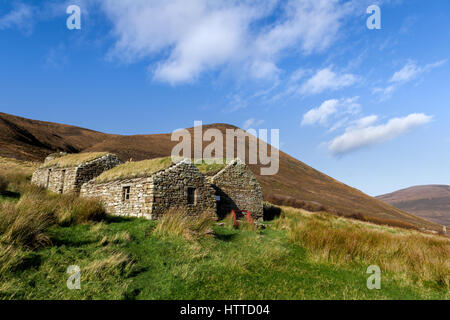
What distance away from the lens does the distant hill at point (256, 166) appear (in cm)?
4294

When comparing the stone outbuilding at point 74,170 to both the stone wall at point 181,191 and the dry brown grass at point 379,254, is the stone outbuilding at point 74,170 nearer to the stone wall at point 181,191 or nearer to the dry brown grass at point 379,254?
the stone wall at point 181,191

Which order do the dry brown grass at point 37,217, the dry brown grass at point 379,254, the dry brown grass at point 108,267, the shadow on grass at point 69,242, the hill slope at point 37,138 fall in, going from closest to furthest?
the dry brown grass at point 108,267
the dry brown grass at point 37,217
the shadow on grass at point 69,242
the dry brown grass at point 379,254
the hill slope at point 37,138

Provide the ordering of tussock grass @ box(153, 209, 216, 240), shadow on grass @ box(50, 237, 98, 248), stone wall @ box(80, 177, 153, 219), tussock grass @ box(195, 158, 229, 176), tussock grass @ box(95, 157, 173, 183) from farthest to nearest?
tussock grass @ box(195, 158, 229, 176), tussock grass @ box(95, 157, 173, 183), stone wall @ box(80, 177, 153, 219), tussock grass @ box(153, 209, 216, 240), shadow on grass @ box(50, 237, 98, 248)

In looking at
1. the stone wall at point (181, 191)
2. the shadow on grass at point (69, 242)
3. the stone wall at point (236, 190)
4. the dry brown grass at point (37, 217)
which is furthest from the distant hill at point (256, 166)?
the shadow on grass at point (69, 242)

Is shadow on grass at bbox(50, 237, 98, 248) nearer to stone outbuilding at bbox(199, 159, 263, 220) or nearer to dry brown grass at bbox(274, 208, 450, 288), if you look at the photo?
dry brown grass at bbox(274, 208, 450, 288)

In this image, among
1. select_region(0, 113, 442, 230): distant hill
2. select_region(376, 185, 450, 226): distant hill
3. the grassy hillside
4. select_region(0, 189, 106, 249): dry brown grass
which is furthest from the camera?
select_region(376, 185, 450, 226): distant hill

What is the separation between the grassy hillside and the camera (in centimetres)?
512

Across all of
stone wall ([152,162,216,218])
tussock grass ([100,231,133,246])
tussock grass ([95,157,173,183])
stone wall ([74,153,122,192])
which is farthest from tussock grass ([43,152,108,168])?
tussock grass ([100,231,133,246])

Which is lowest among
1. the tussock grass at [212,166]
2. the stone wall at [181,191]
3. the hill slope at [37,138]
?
the stone wall at [181,191]

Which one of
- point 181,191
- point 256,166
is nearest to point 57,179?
point 181,191

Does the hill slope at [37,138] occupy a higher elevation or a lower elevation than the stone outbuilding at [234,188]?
higher

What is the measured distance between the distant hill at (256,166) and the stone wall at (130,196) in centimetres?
2652

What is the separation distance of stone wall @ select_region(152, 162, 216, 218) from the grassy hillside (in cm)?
359
